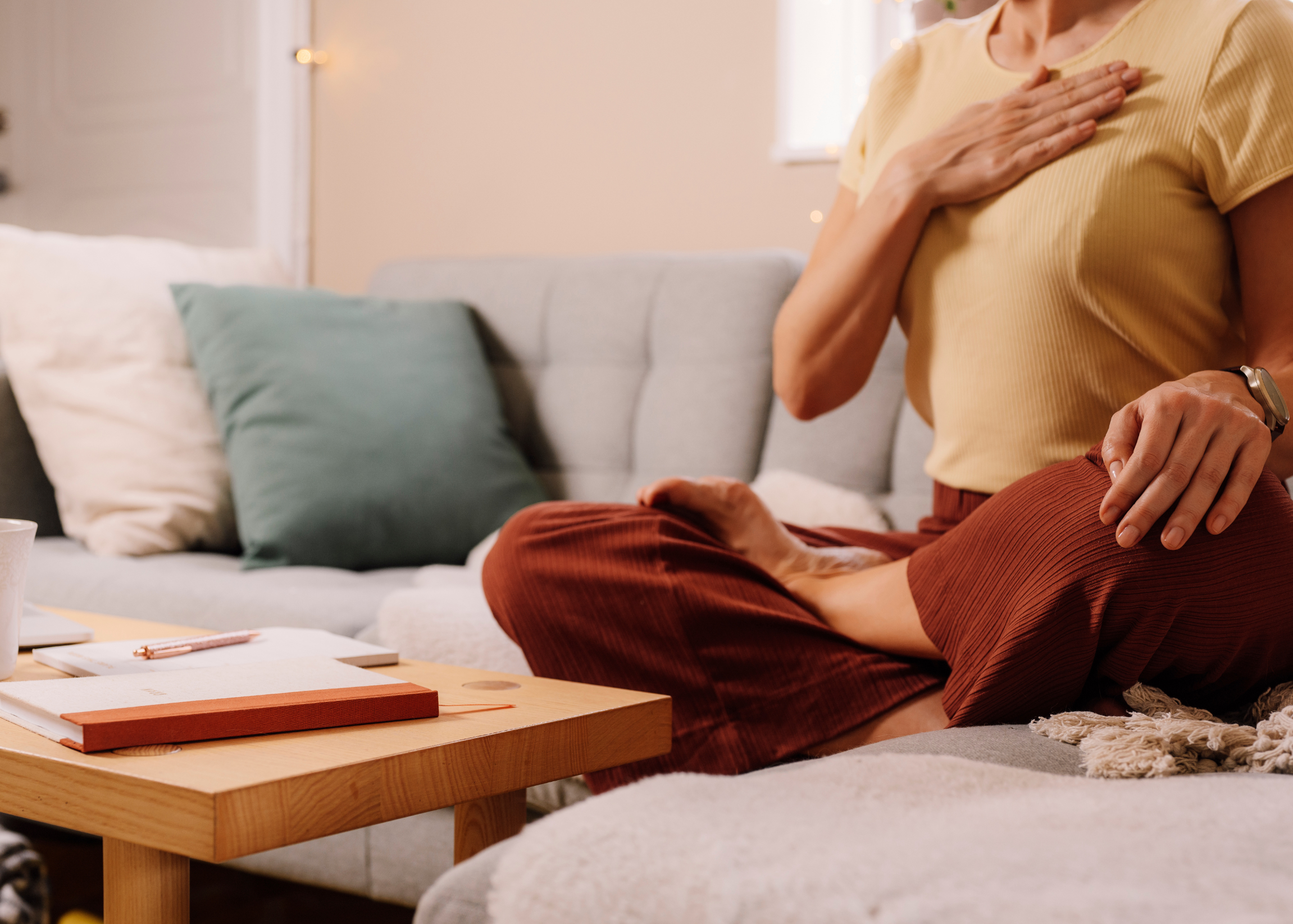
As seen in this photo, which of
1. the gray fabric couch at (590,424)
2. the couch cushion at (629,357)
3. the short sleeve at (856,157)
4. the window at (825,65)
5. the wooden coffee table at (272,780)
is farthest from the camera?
the window at (825,65)

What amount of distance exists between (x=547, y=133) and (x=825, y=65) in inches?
25.0

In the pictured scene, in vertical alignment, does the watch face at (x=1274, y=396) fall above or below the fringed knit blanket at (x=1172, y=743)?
above

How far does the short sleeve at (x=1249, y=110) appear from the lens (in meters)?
1.00

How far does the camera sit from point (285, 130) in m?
2.91

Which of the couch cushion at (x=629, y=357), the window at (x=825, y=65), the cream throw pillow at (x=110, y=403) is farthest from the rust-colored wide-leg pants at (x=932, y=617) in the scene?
the window at (x=825, y=65)

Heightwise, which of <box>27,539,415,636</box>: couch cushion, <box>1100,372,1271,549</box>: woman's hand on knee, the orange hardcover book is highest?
<box>1100,372,1271,549</box>: woman's hand on knee

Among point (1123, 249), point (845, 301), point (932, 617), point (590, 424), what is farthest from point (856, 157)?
point (590, 424)

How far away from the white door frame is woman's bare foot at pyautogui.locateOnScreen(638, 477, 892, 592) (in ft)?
6.76

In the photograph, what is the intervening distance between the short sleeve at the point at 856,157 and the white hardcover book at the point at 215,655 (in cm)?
77

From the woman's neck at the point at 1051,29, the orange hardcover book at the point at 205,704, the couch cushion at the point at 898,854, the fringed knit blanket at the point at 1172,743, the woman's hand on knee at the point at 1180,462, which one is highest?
the woman's neck at the point at 1051,29

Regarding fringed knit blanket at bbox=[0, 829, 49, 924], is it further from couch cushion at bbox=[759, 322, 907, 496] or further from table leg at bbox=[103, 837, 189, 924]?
couch cushion at bbox=[759, 322, 907, 496]

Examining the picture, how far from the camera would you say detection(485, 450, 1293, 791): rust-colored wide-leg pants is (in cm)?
78

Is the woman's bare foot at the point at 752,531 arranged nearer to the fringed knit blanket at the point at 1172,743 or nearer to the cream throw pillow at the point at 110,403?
the fringed knit blanket at the point at 1172,743

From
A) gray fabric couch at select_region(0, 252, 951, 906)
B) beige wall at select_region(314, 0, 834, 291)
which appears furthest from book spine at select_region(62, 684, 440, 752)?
beige wall at select_region(314, 0, 834, 291)
